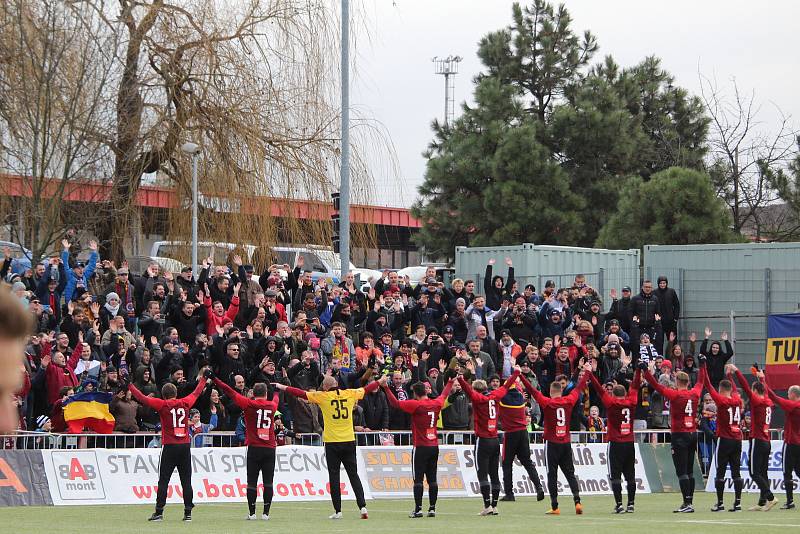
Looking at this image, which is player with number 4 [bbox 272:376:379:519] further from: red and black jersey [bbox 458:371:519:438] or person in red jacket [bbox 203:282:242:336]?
person in red jacket [bbox 203:282:242:336]

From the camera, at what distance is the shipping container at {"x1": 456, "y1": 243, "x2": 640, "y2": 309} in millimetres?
31938

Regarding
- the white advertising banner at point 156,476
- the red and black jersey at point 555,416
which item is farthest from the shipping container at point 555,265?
the red and black jersey at point 555,416

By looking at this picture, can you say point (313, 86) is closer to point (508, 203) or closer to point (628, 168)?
point (508, 203)

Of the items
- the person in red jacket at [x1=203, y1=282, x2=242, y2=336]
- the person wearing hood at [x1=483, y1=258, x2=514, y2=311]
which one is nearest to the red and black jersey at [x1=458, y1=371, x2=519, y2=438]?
the person in red jacket at [x1=203, y1=282, x2=242, y2=336]

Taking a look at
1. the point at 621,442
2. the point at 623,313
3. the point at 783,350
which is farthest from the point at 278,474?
the point at 783,350

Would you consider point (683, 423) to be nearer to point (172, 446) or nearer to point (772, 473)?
point (772, 473)

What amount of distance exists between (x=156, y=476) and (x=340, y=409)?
444 centimetres

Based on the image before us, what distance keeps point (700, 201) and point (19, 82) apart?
24.0 meters

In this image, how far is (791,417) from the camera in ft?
63.6

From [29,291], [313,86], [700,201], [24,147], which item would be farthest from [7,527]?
[700,201]

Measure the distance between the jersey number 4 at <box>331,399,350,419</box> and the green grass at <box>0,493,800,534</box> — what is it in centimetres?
148

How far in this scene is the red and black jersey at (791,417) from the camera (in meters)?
19.2

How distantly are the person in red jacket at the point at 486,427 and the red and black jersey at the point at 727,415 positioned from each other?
3.33 m

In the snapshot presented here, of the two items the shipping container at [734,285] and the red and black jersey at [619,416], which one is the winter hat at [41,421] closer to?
the red and black jersey at [619,416]
